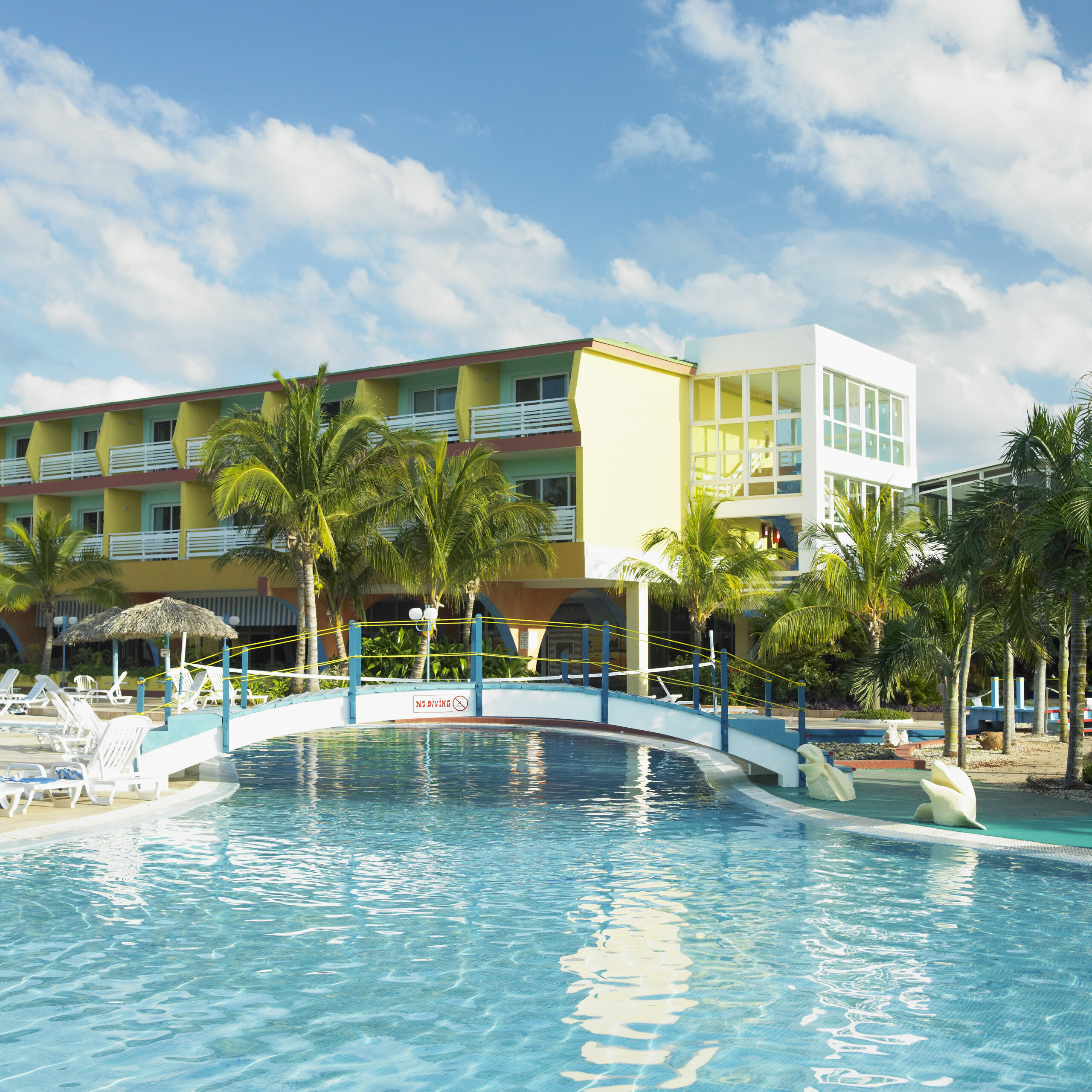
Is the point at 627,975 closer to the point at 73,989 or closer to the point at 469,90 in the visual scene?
the point at 73,989

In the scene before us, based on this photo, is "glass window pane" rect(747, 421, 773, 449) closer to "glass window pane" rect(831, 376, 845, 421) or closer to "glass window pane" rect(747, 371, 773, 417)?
"glass window pane" rect(747, 371, 773, 417)

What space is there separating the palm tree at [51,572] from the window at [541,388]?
46.0 feet

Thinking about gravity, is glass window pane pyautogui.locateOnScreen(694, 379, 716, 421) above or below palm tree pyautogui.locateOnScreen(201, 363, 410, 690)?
above

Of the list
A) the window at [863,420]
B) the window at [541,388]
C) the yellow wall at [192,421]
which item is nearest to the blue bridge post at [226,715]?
the window at [541,388]

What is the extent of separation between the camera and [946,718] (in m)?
20.0

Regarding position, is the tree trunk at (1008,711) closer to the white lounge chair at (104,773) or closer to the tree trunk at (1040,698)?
the tree trunk at (1040,698)

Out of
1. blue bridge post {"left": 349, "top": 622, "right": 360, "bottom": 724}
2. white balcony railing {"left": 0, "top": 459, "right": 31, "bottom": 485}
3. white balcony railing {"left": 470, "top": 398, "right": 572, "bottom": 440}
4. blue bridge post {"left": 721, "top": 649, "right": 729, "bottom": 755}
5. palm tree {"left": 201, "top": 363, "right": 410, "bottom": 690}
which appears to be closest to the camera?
blue bridge post {"left": 349, "top": 622, "right": 360, "bottom": 724}

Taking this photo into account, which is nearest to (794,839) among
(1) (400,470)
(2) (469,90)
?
(2) (469,90)

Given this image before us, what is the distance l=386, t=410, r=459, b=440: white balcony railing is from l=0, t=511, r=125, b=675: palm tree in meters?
10.3

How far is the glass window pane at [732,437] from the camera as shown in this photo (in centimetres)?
3334

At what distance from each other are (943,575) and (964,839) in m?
6.14

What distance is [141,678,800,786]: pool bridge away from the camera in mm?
15477

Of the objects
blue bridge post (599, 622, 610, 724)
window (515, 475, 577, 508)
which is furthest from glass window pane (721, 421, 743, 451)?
blue bridge post (599, 622, 610, 724)

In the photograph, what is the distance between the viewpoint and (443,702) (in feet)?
53.7
